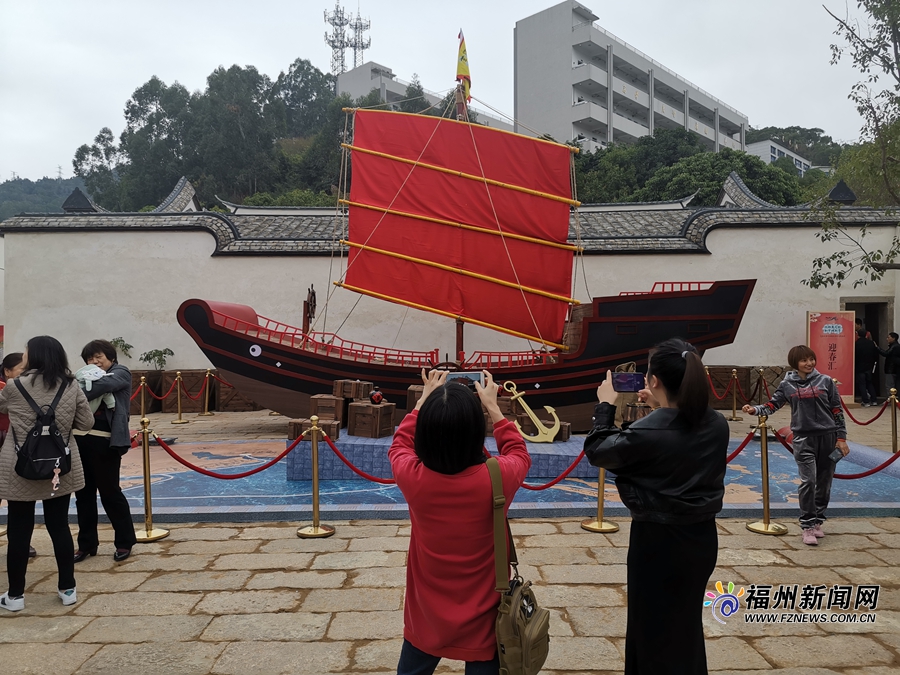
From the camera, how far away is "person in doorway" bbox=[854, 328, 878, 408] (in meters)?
9.34

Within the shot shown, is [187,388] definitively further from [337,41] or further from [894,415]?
[337,41]

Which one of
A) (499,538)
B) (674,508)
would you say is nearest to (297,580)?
(499,538)

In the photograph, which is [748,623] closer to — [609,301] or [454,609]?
[454,609]

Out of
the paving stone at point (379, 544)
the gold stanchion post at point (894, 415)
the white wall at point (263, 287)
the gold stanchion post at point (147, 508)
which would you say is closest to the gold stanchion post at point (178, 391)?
the white wall at point (263, 287)

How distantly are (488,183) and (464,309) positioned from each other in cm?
180

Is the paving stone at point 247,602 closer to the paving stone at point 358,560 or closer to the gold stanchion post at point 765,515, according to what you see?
the paving stone at point 358,560

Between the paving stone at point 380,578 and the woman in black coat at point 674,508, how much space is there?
5.73 feet

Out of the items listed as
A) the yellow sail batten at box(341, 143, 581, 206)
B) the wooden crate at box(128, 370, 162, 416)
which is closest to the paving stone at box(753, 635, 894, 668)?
the yellow sail batten at box(341, 143, 581, 206)

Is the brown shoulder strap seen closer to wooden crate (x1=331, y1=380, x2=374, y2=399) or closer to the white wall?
wooden crate (x1=331, y1=380, x2=374, y2=399)

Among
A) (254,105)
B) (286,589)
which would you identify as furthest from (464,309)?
(254,105)

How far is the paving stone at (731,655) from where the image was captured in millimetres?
2359

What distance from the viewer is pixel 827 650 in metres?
2.47

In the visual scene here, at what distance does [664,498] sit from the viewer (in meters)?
1.62

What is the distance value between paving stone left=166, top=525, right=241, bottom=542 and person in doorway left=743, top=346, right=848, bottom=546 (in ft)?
11.3
